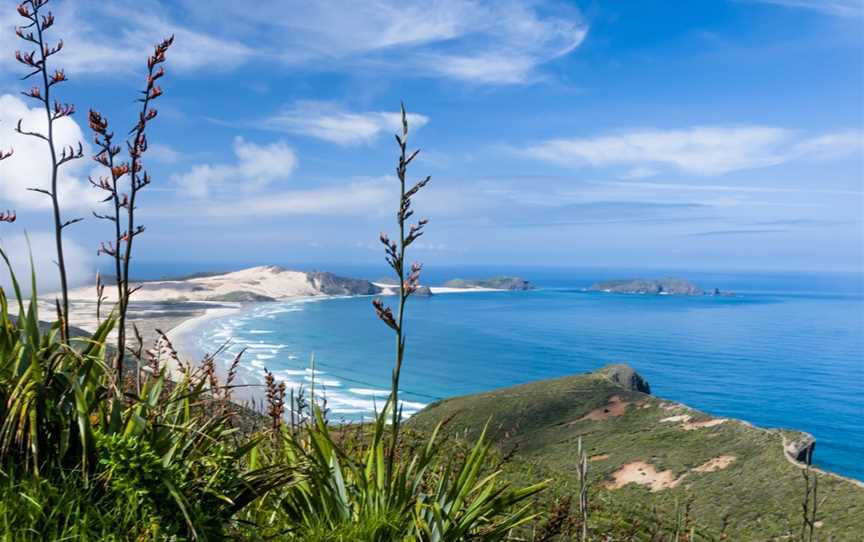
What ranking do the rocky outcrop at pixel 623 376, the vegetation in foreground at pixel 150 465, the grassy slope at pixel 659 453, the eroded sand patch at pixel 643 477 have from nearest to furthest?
the vegetation in foreground at pixel 150 465, the grassy slope at pixel 659 453, the eroded sand patch at pixel 643 477, the rocky outcrop at pixel 623 376

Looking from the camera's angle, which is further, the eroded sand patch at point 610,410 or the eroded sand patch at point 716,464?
the eroded sand patch at point 610,410

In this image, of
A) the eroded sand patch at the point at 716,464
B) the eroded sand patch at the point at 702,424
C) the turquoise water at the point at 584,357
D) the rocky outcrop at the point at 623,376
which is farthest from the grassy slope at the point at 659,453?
the turquoise water at the point at 584,357

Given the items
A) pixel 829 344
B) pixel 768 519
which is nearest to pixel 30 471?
pixel 768 519

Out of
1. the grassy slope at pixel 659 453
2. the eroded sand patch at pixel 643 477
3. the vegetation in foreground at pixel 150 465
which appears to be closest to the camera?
the vegetation in foreground at pixel 150 465

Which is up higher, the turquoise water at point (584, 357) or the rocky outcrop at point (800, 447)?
the rocky outcrop at point (800, 447)

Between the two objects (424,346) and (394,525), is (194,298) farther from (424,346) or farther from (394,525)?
(394,525)

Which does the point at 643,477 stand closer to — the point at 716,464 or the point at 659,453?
the point at 659,453

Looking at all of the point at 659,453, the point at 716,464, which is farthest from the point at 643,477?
the point at 716,464

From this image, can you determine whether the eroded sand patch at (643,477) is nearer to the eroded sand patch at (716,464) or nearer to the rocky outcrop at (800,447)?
the eroded sand patch at (716,464)

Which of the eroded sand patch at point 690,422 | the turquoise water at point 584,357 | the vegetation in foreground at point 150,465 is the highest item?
the vegetation in foreground at point 150,465
